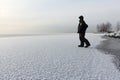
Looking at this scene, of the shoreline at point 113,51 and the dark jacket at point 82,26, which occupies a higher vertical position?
the dark jacket at point 82,26

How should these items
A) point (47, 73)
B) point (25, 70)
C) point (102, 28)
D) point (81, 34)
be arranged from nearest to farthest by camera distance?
point (47, 73)
point (25, 70)
point (81, 34)
point (102, 28)

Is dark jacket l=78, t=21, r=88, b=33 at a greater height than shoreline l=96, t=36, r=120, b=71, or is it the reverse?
dark jacket l=78, t=21, r=88, b=33

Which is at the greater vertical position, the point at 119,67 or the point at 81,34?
the point at 81,34

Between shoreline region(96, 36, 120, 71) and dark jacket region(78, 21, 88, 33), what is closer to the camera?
shoreline region(96, 36, 120, 71)

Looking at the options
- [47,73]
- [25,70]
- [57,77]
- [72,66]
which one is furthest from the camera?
[72,66]

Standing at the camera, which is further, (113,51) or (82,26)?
(82,26)

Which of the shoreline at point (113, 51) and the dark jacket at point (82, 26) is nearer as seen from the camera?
the shoreline at point (113, 51)

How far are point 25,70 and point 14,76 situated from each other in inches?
25.1

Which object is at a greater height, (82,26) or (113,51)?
(82,26)

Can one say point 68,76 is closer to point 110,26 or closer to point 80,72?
point 80,72

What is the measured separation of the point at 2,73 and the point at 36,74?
3.21 ft

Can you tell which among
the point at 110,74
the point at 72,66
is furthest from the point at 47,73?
the point at 110,74

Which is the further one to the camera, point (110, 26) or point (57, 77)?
point (110, 26)

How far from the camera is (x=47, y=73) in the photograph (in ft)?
15.9
